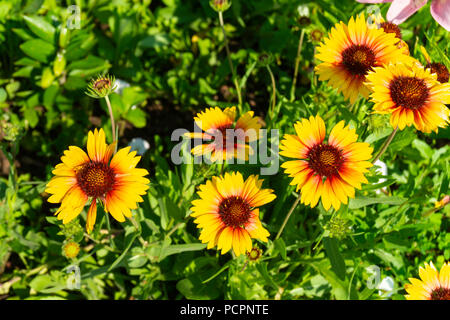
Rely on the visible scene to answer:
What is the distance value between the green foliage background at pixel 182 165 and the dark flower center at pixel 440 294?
113 millimetres

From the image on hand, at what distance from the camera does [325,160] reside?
3.54ft

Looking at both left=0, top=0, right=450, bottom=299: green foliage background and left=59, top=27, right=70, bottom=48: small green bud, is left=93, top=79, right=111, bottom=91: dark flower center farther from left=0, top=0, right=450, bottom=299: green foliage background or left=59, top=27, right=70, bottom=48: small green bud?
left=59, top=27, right=70, bottom=48: small green bud

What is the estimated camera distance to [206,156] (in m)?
1.22

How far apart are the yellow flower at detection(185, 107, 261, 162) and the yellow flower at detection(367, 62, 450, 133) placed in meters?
0.37

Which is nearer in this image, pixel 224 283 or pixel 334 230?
pixel 334 230

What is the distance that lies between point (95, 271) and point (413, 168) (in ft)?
4.95

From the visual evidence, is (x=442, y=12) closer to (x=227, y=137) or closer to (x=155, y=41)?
(x=227, y=137)

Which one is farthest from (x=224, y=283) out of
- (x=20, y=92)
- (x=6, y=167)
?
(x=20, y=92)

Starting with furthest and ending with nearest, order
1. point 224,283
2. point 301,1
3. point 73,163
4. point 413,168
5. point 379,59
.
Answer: point 301,1 < point 413,168 < point 224,283 < point 379,59 < point 73,163

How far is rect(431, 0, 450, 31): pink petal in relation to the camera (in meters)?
0.98

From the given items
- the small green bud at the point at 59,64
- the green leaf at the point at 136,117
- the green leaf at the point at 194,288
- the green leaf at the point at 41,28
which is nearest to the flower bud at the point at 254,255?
the green leaf at the point at 194,288

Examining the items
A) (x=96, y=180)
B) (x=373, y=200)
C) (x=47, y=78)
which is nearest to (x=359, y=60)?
(x=373, y=200)
